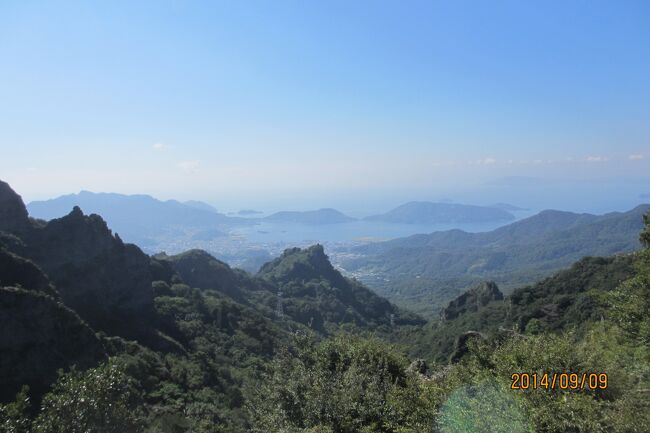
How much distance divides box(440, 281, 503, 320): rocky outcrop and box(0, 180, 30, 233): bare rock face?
62887 mm

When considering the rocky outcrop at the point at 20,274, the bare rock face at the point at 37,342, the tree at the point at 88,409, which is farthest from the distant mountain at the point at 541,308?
the rocky outcrop at the point at 20,274

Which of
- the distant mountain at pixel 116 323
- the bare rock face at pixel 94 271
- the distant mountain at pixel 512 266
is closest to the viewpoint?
the distant mountain at pixel 116 323

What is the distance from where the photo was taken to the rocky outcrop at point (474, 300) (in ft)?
231

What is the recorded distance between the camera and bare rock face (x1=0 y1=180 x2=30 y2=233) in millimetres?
37312

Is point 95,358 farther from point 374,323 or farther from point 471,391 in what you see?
point 374,323

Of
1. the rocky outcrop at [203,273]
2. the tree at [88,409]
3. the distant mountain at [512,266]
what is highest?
the tree at [88,409]

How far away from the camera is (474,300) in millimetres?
72562

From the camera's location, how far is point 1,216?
122ft

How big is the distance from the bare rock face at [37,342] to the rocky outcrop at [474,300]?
5979 cm

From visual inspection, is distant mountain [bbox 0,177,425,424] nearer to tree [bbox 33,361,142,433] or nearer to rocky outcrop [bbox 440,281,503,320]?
tree [bbox 33,361,142,433]

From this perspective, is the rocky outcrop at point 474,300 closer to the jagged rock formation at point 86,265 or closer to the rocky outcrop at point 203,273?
the rocky outcrop at point 203,273

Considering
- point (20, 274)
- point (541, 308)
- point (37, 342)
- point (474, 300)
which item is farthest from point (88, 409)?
point (474, 300)

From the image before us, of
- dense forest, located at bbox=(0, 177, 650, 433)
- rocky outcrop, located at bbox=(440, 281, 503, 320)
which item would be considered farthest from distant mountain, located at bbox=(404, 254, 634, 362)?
dense forest, located at bbox=(0, 177, 650, 433)

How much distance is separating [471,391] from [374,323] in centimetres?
7973
